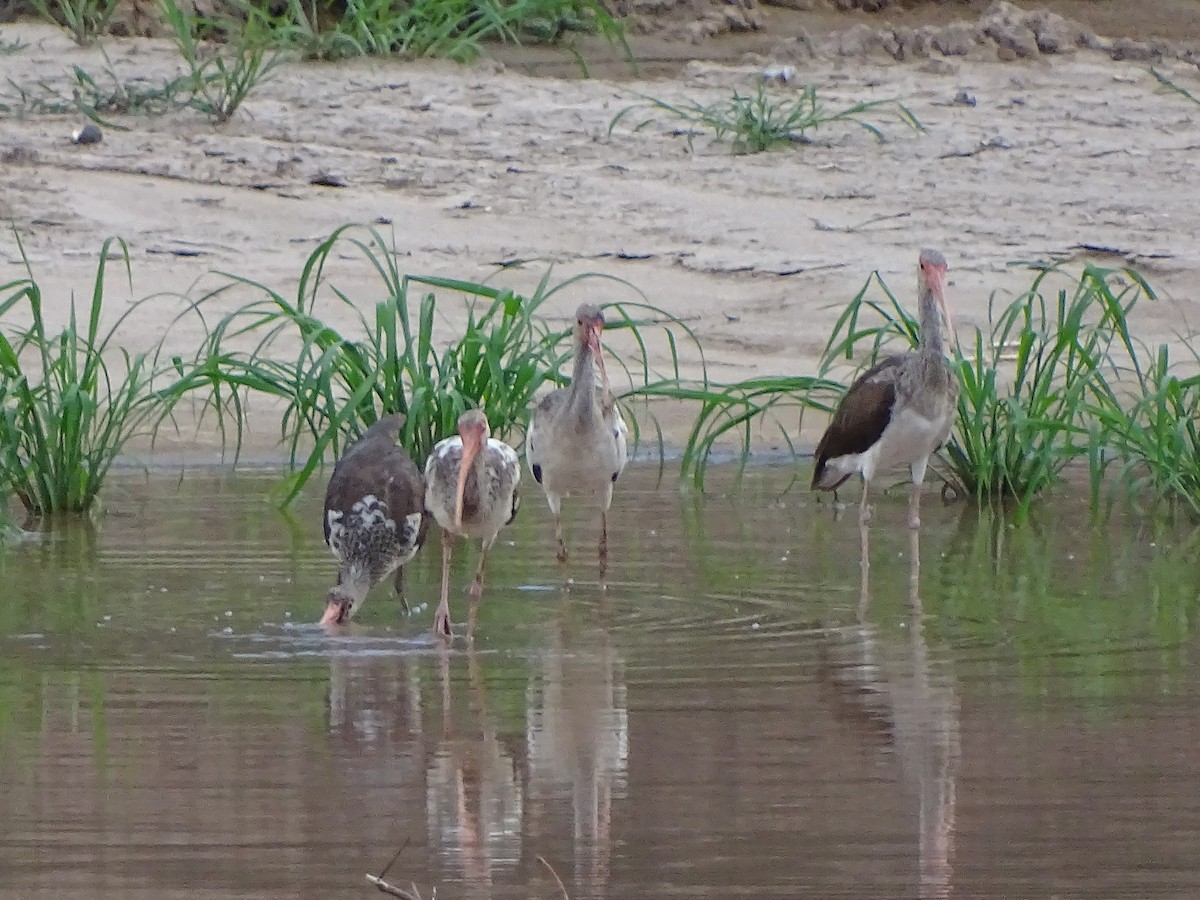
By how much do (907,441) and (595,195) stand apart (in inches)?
179

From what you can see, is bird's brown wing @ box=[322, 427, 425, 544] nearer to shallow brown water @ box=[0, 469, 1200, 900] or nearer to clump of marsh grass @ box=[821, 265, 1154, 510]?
shallow brown water @ box=[0, 469, 1200, 900]

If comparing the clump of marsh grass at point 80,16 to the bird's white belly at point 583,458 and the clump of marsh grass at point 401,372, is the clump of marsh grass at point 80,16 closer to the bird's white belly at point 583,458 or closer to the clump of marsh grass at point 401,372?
the clump of marsh grass at point 401,372

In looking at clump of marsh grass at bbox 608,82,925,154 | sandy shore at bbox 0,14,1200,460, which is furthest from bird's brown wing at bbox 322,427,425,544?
clump of marsh grass at bbox 608,82,925,154

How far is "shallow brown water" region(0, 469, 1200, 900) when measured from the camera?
14.2 ft

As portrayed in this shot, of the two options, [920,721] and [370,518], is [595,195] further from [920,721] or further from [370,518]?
[920,721]

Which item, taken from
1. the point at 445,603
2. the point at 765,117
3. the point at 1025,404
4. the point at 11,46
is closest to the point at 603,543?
the point at 445,603

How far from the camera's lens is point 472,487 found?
733 centimetres

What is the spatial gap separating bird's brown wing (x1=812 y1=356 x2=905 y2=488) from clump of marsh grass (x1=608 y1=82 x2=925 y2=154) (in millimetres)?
4750

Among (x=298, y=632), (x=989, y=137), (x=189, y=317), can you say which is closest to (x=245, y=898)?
(x=298, y=632)

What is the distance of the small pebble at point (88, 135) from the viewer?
42.5 ft

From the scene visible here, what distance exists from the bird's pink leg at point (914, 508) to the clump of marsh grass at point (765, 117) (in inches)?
195

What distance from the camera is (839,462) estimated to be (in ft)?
29.7

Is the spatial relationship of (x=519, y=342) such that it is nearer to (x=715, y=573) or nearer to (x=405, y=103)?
(x=715, y=573)

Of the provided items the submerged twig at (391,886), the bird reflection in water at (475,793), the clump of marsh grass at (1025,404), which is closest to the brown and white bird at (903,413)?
the clump of marsh grass at (1025,404)
